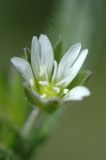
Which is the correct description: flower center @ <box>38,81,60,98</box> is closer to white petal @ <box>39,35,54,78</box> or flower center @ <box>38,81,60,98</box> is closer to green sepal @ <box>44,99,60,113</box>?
white petal @ <box>39,35,54,78</box>

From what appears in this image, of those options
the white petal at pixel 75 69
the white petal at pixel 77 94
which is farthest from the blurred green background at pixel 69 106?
the white petal at pixel 77 94

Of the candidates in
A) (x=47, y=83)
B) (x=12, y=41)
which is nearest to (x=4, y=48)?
(x=12, y=41)

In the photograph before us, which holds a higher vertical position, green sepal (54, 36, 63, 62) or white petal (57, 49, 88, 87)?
green sepal (54, 36, 63, 62)

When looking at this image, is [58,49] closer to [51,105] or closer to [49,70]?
[49,70]

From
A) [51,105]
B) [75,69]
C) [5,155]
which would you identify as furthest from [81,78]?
[5,155]

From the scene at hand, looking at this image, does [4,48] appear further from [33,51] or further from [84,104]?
[33,51]

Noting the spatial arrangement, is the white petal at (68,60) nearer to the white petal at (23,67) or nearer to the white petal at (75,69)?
the white petal at (75,69)

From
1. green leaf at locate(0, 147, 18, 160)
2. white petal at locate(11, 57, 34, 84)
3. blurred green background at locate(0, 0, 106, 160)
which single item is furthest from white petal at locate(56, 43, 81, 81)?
blurred green background at locate(0, 0, 106, 160)
